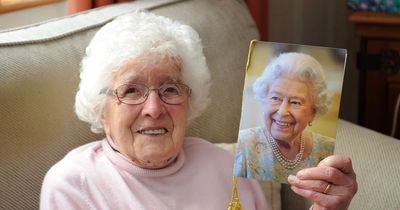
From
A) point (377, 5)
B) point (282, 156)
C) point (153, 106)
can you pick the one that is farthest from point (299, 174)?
point (377, 5)

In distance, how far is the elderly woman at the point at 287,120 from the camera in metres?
1.16

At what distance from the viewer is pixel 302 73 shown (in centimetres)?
116

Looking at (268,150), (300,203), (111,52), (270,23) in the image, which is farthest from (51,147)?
(270,23)

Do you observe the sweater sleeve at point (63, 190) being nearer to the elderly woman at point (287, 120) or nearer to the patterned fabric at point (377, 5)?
the elderly woman at point (287, 120)

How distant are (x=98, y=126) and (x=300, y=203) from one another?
56 cm

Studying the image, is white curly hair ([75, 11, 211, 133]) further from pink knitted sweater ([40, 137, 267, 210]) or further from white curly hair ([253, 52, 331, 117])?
white curly hair ([253, 52, 331, 117])

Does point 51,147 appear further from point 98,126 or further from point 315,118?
point 315,118

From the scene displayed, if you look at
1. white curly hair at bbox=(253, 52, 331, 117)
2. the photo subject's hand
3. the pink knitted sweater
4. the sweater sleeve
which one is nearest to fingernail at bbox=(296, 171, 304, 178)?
the photo subject's hand

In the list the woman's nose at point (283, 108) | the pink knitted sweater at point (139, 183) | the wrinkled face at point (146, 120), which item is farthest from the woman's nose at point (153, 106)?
the woman's nose at point (283, 108)

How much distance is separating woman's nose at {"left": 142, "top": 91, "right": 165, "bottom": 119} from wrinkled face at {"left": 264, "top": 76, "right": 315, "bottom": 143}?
22 cm

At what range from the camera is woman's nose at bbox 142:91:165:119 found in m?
1.25

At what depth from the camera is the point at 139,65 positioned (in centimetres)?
128

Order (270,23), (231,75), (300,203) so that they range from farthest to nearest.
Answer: (270,23) → (231,75) → (300,203)

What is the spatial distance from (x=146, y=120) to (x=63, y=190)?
0.21 metres
